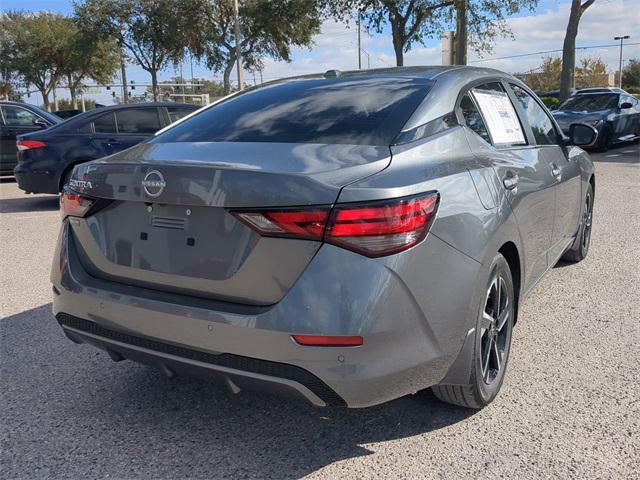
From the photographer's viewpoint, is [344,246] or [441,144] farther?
[441,144]

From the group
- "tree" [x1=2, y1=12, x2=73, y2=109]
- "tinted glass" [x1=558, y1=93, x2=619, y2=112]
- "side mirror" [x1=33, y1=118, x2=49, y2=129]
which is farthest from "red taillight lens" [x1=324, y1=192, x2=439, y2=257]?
"tree" [x1=2, y1=12, x2=73, y2=109]

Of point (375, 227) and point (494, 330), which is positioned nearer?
point (375, 227)

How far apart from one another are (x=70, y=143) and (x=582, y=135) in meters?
7.19

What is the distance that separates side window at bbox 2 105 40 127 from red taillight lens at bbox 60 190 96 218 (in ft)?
35.3

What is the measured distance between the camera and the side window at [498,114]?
3.32 meters

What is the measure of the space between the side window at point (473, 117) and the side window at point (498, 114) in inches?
2.1

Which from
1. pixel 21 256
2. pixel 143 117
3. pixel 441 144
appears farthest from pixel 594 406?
pixel 143 117

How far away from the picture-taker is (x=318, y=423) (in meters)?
2.92

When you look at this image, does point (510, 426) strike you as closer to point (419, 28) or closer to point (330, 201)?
point (330, 201)

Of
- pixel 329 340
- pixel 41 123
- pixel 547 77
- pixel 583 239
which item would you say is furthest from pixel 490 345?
pixel 547 77

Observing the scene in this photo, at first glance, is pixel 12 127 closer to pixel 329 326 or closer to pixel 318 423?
pixel 318 423

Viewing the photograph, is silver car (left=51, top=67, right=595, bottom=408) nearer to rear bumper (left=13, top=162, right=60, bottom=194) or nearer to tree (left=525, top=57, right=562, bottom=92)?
rear bumper (left=13, top=162, right=60, bottom=194)

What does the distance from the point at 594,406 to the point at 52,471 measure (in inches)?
99.2

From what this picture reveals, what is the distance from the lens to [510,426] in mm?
2830
